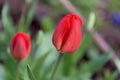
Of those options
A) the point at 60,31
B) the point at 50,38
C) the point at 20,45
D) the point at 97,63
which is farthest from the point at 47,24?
the point at 60,31

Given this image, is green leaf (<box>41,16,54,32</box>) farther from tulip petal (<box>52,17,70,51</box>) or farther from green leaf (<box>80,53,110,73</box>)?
tulip petal (<box>52,17,70,51</box>)

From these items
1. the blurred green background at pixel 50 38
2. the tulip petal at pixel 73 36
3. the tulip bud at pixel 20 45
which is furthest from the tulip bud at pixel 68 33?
the blurred green background at pixel 50 38

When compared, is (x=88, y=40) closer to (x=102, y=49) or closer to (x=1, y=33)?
(x=102, y=49)

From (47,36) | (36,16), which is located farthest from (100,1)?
(47,36)

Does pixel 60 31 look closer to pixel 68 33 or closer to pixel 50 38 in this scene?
pixel 68 33

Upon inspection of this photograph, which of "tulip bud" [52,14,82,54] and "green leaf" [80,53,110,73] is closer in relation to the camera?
"tulip bud" [52,14,82,54]

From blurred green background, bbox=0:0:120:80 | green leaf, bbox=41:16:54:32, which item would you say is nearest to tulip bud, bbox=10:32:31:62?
blurred green background, bbox=0:0:120:80
